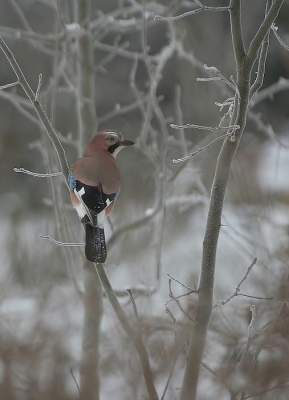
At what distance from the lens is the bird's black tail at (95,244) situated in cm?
278

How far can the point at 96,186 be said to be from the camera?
3281 mm

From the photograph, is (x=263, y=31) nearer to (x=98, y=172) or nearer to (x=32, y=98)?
(x=32, y=98)

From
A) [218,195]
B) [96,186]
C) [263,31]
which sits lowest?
[218,195]

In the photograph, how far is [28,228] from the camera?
12.0 feet

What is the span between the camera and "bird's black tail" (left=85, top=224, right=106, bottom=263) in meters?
2.78

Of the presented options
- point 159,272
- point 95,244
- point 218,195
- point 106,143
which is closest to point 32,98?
point 95,244

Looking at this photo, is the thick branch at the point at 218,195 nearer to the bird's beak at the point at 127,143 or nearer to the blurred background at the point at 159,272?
the blurred background at the point at 159,272


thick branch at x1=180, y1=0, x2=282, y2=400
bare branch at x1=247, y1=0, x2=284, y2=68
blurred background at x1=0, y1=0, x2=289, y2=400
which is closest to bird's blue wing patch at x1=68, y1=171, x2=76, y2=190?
blurred background at x1=0, y1=0, x2=289, y2=400

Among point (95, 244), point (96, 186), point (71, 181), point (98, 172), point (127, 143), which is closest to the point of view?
point (95, 244)

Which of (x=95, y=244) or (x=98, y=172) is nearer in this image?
(x=95, y=244)

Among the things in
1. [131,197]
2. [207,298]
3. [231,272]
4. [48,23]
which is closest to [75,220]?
[131,197]

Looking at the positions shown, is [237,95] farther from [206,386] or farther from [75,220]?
[75,220]

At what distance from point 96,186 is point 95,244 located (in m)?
0.44

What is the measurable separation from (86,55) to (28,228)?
1.44m
